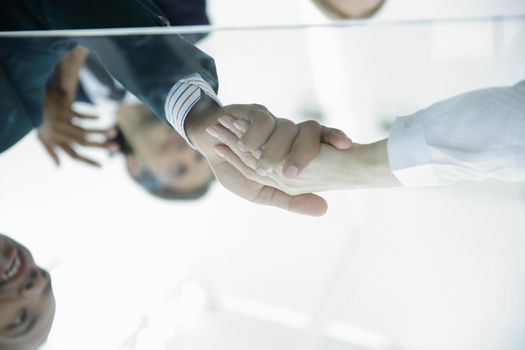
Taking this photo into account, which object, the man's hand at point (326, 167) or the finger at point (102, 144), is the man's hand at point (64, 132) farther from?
the man's hand at point (326, 167)

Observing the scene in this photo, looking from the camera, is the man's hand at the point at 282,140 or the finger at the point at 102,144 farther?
the finger at the point at 102,144

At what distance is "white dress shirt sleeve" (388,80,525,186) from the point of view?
19.8 inches

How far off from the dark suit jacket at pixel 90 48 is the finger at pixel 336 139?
156 mm

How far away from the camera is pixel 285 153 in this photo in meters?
0.57

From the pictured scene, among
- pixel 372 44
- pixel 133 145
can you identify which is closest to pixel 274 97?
pixel 372 44

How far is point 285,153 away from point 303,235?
0.27 m

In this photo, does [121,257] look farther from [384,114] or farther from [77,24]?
[384,114]

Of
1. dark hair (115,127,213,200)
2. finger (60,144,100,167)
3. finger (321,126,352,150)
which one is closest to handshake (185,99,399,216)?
finger (321,126,352,150)

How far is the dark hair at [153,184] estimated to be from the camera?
86 cm

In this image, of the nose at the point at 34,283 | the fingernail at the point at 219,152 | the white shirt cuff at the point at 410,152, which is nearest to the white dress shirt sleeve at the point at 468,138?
the white shirt cuff at the point at 410,152

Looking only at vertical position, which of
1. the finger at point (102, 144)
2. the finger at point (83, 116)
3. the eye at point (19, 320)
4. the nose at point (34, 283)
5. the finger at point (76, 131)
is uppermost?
the finger at point (83, 116)

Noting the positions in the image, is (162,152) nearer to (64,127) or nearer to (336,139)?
(64,127)

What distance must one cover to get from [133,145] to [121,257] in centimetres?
21

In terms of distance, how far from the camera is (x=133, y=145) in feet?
2.84
